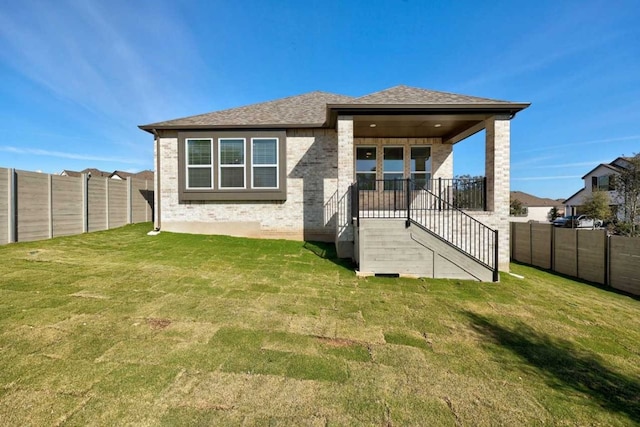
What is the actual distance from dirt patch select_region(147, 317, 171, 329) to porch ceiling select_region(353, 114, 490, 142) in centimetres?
669

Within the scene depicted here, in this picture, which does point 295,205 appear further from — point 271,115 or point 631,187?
point 631,187

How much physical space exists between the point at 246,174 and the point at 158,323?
6.63 meters

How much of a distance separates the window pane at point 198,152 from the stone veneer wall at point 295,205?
1.91 feet

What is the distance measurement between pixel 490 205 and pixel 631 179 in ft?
48.7

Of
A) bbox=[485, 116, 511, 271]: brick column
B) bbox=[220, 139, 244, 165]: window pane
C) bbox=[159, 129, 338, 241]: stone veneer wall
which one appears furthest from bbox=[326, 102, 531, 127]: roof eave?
bbox=[220, 139, 244, 165]: window pane

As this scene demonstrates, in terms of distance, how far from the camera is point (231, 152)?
963 centimetres

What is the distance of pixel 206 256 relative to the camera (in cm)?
719

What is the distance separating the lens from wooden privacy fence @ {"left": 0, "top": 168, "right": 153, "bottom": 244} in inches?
290

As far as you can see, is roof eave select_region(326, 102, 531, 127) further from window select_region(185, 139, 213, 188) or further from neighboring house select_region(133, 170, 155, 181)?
neighboring house select_region(133, 170, 155, 181)

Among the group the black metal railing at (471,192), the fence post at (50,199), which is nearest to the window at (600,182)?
the black metal railing at (471,192)

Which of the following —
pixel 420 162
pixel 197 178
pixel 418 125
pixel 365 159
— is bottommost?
pixel 197 178

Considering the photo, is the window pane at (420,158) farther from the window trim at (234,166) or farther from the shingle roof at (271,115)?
the window trim at (234,166)

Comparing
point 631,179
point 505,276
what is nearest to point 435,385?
point 505,276

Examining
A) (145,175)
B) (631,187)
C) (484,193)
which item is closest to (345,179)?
(484,193)
